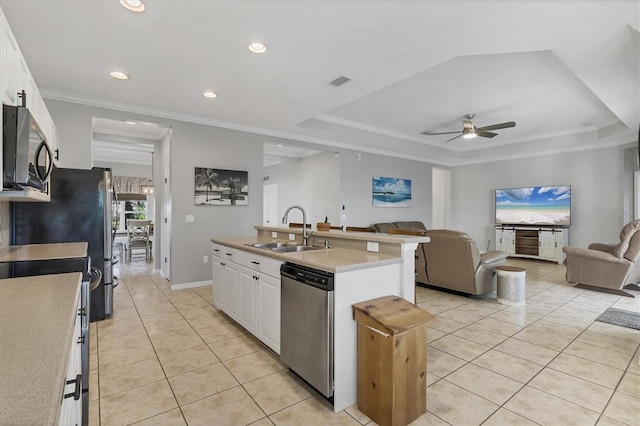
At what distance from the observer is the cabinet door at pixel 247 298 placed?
110 inches

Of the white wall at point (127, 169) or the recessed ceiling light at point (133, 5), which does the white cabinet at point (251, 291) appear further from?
the white wall at point (127, 169)

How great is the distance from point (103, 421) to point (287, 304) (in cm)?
126

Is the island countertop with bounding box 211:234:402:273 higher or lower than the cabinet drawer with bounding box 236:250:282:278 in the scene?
higher

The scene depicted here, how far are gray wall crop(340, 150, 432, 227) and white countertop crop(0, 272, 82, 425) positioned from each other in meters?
5.75

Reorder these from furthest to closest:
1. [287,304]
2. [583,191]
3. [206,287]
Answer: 1. [583,191]
2. [206,287]
3. [287,304]

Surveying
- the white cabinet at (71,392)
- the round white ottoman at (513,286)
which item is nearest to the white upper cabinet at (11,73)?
the white cabinet at (71,392)

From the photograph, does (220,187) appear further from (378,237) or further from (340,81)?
(378,237)

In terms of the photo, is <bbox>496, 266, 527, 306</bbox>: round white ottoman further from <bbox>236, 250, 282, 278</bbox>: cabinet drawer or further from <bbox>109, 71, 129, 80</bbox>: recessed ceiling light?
<bbox>109, 71, 129, 80</bbox>: recessed ceiling light

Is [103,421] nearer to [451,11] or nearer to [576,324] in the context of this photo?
[451,11]

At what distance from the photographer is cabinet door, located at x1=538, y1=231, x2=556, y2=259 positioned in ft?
22.6

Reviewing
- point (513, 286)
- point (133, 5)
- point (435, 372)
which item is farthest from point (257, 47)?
point (513, 286)

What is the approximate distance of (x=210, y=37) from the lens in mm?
2693

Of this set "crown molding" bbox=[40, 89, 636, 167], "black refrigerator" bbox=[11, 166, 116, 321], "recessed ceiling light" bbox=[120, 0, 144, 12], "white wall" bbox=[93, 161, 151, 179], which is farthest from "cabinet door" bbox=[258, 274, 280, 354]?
"white wall" bbox=[93, 161, 151, 179]

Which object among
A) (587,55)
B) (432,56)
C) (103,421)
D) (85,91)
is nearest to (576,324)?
(587,55)
